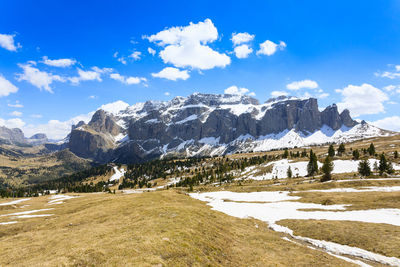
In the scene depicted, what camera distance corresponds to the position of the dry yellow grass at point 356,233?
75.2ft

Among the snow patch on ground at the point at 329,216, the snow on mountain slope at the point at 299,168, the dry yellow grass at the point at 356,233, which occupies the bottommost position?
the snow on mountain slope at the point at 299,168

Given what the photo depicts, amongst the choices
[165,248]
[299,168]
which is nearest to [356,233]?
[165,248]

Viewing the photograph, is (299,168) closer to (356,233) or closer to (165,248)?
(356,233)

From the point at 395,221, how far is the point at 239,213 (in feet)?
84.7

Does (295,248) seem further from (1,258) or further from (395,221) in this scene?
(1,258)

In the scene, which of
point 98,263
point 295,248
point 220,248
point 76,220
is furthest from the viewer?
point 76,220

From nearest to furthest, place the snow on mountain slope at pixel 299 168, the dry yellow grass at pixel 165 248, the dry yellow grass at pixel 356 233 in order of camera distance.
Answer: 1. the dry yellow grass at pixel 165 248
2. the dry yellow grass at pixel 356 233
3. the snow on mountain slope at pixel 299 168

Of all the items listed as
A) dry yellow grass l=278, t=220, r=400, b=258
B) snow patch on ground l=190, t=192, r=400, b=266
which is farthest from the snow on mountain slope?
dry yellow grass l=278, t=220, r=400, b=258

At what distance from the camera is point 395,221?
30781 mm

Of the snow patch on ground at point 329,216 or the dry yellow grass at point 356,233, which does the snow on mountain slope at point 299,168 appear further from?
the dry yellow grass at point 356,233

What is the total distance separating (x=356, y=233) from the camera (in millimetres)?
26672

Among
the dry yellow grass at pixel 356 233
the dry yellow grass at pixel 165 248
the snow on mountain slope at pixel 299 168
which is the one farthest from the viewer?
the snow on mountain slope at pixel 299 168

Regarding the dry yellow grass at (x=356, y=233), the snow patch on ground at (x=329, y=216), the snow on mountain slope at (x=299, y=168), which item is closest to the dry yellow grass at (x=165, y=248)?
the snow patch on ground at (x=329, y=216)

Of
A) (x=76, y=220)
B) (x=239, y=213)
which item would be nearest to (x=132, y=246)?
(x=76, y=220)
